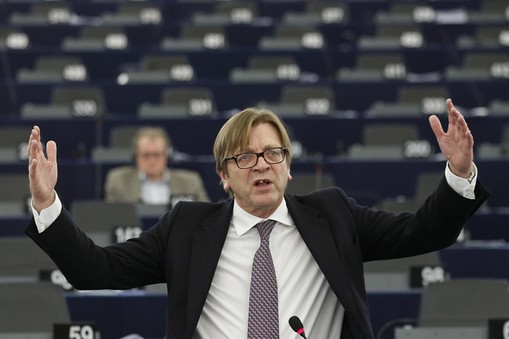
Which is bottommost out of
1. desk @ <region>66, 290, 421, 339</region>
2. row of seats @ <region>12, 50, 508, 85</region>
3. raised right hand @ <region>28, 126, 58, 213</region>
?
desk @ <region>66, 290, 421, 339</region>

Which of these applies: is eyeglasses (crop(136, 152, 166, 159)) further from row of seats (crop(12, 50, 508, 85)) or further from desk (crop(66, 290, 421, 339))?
row of seats (crop(12, 50, 508, 85))

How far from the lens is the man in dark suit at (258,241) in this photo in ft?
9.89

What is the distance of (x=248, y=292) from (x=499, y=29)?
1168 cm

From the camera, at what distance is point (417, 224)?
3.09 m

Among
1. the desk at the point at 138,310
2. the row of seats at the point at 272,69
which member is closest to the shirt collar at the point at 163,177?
the desk at the point at 138,310

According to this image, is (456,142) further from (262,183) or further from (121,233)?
(121,233)

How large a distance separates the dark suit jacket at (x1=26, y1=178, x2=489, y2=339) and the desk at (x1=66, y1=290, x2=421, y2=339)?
218 centimetres

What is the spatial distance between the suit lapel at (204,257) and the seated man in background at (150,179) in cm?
483

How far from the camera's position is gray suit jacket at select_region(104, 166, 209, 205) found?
8273 mm

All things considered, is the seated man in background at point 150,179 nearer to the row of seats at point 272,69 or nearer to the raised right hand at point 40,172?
the row of seats at point 272,69

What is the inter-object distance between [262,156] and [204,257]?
0.28 meters

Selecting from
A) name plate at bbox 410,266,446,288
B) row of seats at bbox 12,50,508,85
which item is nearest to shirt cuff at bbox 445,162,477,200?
name plate at bbox 410,266,446,288

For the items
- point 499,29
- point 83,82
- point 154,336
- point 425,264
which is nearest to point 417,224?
point 154,336

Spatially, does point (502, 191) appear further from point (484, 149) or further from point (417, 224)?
point (417, 224)
